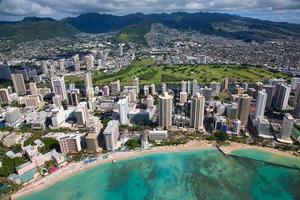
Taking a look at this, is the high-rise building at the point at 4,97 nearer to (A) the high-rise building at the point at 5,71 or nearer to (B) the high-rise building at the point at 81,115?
(B) the high-rise building at the point at 81,115

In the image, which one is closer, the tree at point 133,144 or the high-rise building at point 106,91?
the tree at point 133,144

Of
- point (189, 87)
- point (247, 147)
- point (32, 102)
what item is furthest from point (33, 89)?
point (247, 147)

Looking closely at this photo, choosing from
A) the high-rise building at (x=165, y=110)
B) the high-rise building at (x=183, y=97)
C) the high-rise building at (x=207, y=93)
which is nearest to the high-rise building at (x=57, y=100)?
the high-rise building at (x=165, y=110)

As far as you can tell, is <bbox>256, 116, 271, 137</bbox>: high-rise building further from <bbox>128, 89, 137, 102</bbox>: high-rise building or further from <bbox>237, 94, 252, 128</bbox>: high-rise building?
<bbox>128, 89, 137, 102</bbox>: high-rise building

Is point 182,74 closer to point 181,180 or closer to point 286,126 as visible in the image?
point 286,126

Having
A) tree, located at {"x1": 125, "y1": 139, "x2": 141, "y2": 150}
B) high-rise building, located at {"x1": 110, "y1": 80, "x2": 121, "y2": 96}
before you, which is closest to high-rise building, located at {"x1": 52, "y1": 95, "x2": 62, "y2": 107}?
high-rise building, located at {"x1": 110, "y1": 80, "x2": 121, "y2": 96}

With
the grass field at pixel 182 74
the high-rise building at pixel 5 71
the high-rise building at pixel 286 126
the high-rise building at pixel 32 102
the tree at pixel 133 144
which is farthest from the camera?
the high-rise building at pixel 5 71
